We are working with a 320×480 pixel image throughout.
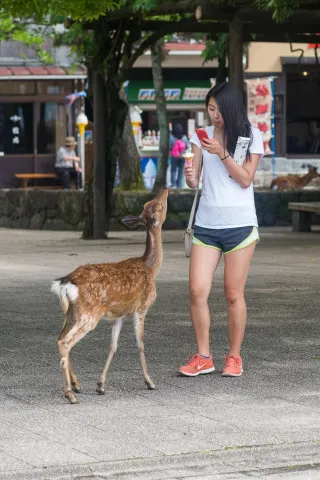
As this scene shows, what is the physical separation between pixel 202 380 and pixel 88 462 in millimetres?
2369

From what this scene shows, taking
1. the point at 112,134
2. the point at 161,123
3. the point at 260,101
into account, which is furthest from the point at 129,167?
the point at 260,101

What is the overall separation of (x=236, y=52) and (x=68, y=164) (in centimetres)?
1989

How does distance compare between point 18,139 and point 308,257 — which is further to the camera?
point 18,139

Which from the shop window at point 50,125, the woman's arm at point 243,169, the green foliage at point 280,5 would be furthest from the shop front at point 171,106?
the woman's arm at point 243,169

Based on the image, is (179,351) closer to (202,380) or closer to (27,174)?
(202,380)

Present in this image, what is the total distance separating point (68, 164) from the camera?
4000 centimetres

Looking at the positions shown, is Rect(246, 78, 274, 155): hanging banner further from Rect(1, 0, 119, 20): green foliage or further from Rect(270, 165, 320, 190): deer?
A: Rect(1, 0, 119, 20): green foliage

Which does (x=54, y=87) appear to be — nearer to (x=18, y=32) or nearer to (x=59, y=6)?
(x=18, y=32)

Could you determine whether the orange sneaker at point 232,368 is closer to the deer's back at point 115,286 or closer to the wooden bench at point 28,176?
the deer's back at point 115,286

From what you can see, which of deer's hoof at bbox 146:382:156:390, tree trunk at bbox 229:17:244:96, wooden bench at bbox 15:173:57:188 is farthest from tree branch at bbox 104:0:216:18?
wooden bench at bbox 15:173:57:188

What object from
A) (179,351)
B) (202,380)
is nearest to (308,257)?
(179,351)

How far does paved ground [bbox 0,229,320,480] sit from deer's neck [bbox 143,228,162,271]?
2.49ft

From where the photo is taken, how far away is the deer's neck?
8336 millimetres

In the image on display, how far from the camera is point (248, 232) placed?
8586mm
